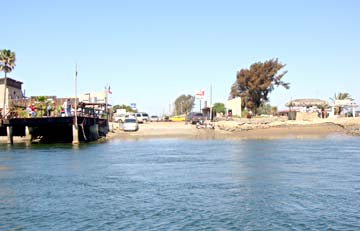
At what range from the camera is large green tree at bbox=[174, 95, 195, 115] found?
168m

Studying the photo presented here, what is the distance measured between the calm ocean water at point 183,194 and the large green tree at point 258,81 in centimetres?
5244

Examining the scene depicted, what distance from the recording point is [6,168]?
101ft

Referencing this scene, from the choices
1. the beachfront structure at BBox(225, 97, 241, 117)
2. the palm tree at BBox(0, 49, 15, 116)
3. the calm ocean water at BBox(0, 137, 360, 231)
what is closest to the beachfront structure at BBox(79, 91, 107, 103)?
the palm tree at BBox(0, 49, 15, 116)

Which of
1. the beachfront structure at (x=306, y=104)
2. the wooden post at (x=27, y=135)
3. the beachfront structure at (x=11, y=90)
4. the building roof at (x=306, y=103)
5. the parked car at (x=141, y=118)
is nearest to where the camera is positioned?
the wooden post at (x=27, y=135)

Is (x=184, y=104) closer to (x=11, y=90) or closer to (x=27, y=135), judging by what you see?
(x=11, y=90)

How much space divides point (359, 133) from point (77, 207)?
51.6 metres

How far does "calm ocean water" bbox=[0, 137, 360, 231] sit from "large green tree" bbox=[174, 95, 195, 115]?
131 meters

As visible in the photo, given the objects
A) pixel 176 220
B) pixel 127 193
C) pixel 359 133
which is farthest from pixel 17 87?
pixel 176 220

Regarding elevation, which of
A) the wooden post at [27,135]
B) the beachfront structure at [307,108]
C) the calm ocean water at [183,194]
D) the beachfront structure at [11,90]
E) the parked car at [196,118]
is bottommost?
the calm ocean water at [183,194]

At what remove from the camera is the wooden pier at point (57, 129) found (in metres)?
50.9

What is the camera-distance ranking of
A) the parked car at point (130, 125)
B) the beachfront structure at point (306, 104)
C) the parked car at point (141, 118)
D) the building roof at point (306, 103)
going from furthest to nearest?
the parked car at point (141, 118) → the beachfront structure at point (306, 104) → the building roof at point (306, 103) → the parked car at point (130, 125)

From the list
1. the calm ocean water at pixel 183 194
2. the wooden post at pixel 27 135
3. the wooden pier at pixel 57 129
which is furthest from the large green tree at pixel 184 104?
the calm ocean water at pixel 183 194

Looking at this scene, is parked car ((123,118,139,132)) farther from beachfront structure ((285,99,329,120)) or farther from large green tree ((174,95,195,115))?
large green tree ((174,95,195,115))

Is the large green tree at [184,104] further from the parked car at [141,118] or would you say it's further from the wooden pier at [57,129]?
the wooden pier at [57,129]
